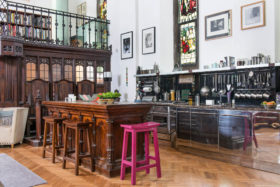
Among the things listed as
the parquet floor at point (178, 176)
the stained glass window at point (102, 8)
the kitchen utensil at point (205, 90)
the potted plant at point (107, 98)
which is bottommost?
the parquet floor at point (178, 176)

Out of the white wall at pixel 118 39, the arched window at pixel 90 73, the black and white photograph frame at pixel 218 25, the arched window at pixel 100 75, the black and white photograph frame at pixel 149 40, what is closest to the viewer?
the black and white photograph frame at pixel 218 25

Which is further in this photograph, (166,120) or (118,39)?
(118,39)

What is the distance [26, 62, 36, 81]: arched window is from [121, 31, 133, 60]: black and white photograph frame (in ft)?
9.04

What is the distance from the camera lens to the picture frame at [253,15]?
480cm

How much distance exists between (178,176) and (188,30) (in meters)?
4.05

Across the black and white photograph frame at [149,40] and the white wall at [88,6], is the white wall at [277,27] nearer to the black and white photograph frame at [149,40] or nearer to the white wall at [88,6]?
the black and white photograph frame at [149,40]

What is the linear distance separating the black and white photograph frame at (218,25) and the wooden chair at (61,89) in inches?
176

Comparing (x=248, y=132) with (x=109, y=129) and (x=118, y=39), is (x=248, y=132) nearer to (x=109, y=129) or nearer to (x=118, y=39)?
(x=109, y=129)

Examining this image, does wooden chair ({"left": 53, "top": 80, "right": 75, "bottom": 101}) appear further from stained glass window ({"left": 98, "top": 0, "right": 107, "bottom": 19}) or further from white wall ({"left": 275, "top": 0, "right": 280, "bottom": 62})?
white wall ({"left": 275, "top": 0, "right": 280, "bottom": 62})

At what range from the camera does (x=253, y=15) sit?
4.94 meters

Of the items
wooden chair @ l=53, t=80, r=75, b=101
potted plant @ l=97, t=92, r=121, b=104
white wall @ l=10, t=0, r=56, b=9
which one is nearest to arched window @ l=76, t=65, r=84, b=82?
wooden chair @ l=53, t=80, r=75, b=101

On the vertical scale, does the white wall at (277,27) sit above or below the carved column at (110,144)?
above

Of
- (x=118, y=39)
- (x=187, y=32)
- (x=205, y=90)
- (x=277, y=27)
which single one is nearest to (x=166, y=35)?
(x=187, y=32)

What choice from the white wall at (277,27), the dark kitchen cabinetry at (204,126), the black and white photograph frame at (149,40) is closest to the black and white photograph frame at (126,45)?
the black and white photograph frame at (149,40)
